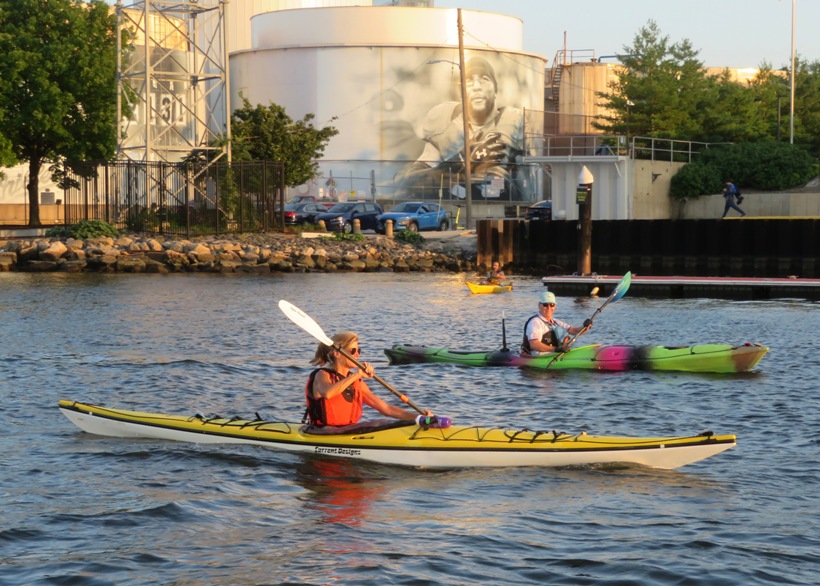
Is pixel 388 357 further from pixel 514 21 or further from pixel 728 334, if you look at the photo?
pixel 514 21

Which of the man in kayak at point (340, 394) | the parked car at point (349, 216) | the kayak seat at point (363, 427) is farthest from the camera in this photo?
the parked car at point (349, 216)

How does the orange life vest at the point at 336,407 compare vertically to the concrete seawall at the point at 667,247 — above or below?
below

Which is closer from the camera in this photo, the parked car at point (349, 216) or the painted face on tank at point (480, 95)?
the parked car at point (349, 216)

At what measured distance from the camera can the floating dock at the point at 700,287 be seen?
3141 centimetres

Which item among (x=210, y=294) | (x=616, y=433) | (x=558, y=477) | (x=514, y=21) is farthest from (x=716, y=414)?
(x=514, y=21)

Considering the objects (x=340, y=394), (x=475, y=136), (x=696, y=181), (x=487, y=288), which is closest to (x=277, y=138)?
(x=696, y=181)

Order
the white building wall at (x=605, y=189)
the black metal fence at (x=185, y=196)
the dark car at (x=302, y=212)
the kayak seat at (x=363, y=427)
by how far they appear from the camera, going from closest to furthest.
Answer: the kayak seat at (x=363, y=427) < the black metal fence at (x=185, y=196) < the white building wall at (x=605, y=189) < the dark car at (x=302, y=212)

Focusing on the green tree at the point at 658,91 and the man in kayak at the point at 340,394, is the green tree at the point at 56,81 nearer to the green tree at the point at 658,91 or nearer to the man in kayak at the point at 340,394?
the green tree at the point at 658,91

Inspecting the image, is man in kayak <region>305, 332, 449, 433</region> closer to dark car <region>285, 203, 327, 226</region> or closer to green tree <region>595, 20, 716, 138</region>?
dark car <region>285, 203, 327, 226</region>

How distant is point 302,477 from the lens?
11.6 meters

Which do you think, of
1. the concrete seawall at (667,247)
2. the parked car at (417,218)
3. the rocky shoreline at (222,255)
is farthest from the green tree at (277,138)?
the concrete seawall at (667,247)

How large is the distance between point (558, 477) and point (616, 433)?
2.44 m

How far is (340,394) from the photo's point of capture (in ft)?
38.4

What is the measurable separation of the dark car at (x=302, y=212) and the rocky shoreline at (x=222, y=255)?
3859 millimetres
